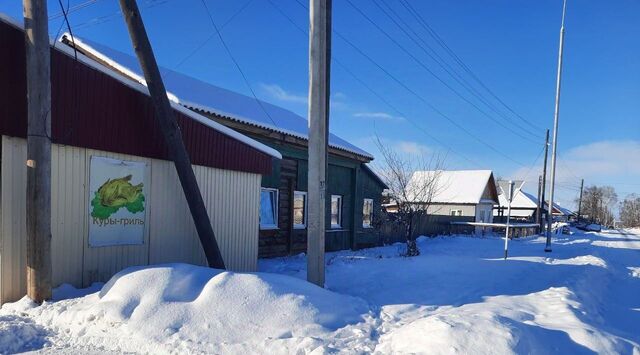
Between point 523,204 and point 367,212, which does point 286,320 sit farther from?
point 523,204

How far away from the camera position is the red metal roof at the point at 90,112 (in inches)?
254

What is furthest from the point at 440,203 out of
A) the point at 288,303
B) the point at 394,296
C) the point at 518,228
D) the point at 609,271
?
the point at 288,303

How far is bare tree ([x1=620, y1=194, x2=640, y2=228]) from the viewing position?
380 ft

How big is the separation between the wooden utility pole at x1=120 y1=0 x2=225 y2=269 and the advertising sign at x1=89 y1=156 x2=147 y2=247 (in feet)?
2.37

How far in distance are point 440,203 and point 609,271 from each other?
2339cm

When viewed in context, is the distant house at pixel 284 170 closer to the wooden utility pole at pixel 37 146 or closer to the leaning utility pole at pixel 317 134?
the leaning utility pole at pixel 317 134

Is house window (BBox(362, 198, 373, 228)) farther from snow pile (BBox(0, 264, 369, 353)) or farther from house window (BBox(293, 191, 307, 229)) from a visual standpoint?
snow pile (BBox(0, 264, 369, 353))

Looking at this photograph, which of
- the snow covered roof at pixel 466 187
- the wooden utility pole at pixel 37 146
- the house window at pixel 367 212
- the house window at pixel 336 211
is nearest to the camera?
the wooden utility pole at pixel 37 146

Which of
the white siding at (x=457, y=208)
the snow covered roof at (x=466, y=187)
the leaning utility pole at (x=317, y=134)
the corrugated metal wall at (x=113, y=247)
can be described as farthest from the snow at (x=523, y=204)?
the leaning utility pole at (x=317, y=134)

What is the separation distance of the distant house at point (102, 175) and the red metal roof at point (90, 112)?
15 mm

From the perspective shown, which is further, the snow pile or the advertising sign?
the advertising sign

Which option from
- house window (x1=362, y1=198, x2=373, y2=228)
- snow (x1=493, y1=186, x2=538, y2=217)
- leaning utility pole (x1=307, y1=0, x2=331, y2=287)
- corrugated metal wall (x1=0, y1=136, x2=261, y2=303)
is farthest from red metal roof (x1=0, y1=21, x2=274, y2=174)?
snow (x1=493, y1=186, x2=538, y2=217)

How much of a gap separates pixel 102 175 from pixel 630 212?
468 feet

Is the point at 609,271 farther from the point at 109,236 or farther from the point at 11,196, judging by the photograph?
the point at 11,196
